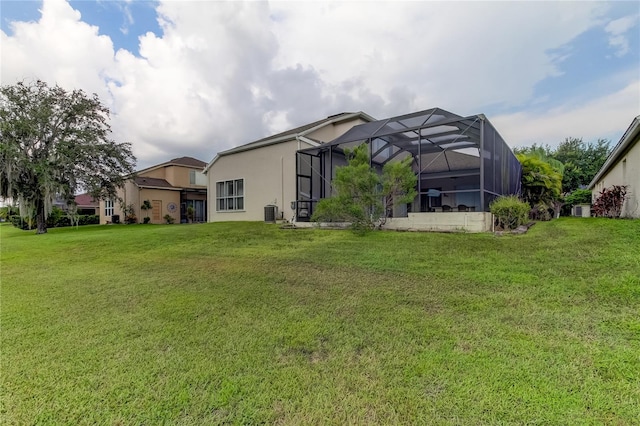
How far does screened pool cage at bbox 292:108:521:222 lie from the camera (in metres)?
8.91

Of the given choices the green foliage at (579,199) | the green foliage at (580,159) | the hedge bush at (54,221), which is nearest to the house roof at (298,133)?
the hedge bush at (54,221)

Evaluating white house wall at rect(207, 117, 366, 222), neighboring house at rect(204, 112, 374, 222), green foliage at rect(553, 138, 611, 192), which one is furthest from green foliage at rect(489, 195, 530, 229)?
green foliage at rect(553, 138, 611, 192)

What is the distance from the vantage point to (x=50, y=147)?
14961mm

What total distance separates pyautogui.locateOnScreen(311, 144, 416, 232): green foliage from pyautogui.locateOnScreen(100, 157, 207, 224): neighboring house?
17971mm

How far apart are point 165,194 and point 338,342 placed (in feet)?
76.3

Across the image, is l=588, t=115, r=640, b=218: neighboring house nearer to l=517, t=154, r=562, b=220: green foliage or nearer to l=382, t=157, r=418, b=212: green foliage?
l=517, t=154, r=562, b=220: green foliage

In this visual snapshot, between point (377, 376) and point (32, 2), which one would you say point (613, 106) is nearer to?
point (377, 376)

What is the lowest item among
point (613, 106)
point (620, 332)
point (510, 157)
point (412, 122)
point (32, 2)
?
point (620, 332)

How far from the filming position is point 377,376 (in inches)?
82.5

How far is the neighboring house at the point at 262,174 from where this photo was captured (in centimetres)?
1295

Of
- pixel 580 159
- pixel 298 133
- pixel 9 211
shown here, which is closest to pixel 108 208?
pixel 9 211

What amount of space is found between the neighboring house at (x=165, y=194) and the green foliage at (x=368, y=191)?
18.0 metres

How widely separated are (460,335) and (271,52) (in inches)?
478

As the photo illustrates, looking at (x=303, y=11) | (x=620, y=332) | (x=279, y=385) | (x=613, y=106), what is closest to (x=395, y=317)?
(x=279, y=385)
